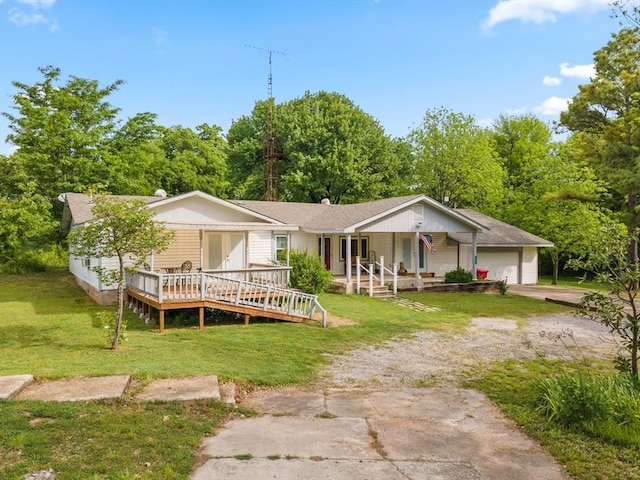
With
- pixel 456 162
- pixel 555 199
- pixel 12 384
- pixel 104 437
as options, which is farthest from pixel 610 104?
pixel 12 384

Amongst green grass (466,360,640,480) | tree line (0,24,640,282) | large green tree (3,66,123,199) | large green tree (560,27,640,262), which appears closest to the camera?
green grass (466,360,640,480)

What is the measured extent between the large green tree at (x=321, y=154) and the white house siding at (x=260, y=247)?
1404cm

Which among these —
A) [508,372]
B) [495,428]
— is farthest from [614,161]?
[495,428]

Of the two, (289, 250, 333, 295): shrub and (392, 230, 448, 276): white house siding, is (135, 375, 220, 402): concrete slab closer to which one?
(289, 250, 333, 295): shrub

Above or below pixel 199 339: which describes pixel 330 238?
above

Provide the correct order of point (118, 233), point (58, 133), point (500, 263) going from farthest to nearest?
point (58, 133)
point (500, 263)
point (118, 233)

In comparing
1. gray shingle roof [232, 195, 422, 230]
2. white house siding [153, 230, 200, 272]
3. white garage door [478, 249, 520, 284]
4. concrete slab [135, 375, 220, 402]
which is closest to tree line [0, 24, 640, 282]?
white garage door [478, 249, 520, 284]

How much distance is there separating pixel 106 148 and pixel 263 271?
2121cm

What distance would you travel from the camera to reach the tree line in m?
23.2

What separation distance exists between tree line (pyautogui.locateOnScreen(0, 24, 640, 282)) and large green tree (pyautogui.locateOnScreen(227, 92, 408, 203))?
11 centimetres

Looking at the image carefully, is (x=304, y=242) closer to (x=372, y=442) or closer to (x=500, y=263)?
(x=500, y=263)

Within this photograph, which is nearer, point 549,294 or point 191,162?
point 549,294

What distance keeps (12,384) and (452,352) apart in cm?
848

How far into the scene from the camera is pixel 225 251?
18.2 m
